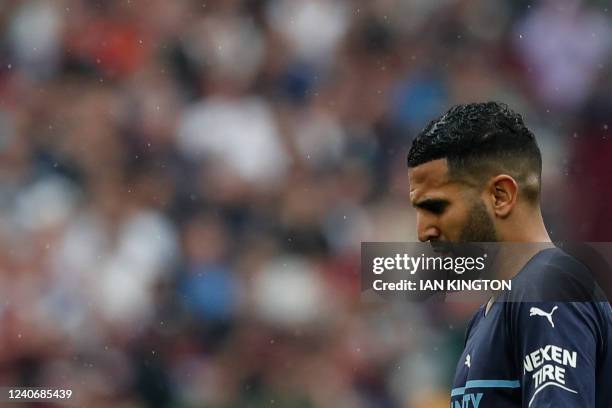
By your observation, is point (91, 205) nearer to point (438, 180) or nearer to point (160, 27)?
point (160, 27)

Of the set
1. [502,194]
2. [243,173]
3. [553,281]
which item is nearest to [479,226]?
[502,194]

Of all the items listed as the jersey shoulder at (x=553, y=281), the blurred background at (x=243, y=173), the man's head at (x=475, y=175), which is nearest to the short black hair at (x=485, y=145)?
the man's head at (x=475, y=175)

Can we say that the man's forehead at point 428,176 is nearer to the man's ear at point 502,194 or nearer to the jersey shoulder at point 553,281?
Answer: the man's ear at point 502,194

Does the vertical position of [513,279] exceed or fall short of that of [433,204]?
it falls short

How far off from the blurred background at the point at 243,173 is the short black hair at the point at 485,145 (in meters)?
1.23

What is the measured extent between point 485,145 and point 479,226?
0.35ft

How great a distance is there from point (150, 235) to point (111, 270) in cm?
14

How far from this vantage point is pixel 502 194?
1202mm

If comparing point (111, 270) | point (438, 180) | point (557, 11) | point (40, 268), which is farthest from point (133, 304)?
point (438, 180)

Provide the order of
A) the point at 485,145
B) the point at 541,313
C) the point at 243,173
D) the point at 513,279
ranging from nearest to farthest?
the point at 541,313 → the point at 513,279 → the point at 485,145 → the point at 243,173

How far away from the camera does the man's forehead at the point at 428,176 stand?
4.12ft

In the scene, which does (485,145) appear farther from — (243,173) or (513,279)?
(243,173)

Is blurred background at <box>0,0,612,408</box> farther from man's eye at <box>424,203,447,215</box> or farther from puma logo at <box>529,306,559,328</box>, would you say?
puma logo at <box>529,306,559,328</box>

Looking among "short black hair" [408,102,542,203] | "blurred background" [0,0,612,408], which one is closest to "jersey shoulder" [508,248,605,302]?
"short black hair" [408,102,542,203]
